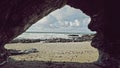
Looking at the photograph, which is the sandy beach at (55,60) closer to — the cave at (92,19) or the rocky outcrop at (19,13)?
the cave at (92,19)

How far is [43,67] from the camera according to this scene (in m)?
27.2

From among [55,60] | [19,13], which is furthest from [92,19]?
[19,13]

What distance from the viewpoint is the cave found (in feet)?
84.4

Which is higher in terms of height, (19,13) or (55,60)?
(19,13)

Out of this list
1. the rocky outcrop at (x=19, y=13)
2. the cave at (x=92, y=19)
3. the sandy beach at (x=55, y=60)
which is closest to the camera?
the rocky outcrop at (x=19, y=13)

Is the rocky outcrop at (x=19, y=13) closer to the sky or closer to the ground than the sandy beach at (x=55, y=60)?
closer to the sky

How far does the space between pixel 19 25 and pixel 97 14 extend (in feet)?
21.9

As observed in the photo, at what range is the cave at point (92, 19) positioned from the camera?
84.4 ft

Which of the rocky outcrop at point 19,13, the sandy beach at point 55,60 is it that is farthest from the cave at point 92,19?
the sandy beach at point 55,60

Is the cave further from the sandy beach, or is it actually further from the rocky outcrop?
the sandy beach

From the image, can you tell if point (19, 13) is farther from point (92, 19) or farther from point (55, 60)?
point (55, 60)

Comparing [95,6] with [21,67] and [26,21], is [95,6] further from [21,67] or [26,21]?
[21,67]

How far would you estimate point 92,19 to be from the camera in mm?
30016

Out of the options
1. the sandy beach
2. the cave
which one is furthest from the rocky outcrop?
the sandy beach
